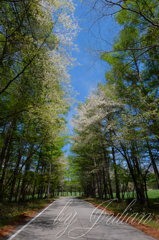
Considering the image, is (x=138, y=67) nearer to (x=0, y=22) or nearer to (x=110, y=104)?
(x=110, y=104)

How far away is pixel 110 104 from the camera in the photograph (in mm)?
12469

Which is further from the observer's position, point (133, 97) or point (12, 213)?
point (133, 97)

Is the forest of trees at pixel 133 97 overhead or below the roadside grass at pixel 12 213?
overhead

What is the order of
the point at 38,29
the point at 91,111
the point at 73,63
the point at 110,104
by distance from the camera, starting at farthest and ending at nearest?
the point at 91,111, the point at 110,104, the point at 73,63, the point at 38,29

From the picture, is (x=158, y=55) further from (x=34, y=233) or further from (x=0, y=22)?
(x=34, y=233)

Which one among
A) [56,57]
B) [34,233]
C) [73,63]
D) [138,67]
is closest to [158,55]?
[138,67]

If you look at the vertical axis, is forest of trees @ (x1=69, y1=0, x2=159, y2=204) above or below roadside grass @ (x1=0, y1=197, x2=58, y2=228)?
above

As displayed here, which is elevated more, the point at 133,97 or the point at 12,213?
the point at 133,97

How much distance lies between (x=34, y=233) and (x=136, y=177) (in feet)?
31.1

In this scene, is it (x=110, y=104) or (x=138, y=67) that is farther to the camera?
(x=110, y=104)

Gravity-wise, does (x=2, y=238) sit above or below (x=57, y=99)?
below

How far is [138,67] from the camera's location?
10.3 meters

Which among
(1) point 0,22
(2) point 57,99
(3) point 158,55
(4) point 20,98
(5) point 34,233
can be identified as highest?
(3) point 158,55

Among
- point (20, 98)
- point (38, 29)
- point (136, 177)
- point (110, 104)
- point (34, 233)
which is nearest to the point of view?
point (34, 233)
